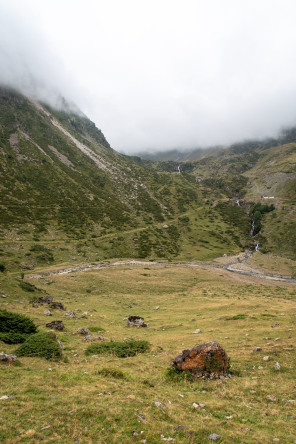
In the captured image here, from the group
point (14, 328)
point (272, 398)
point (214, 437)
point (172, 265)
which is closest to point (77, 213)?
point (172, 265)

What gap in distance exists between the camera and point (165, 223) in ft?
496

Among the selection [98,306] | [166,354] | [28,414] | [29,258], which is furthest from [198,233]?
[28,414]

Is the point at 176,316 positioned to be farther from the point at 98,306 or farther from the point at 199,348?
the point at 199,348

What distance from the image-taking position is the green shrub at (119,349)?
1543 cm

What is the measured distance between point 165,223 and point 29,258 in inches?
3732

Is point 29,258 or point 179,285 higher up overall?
point 29,258

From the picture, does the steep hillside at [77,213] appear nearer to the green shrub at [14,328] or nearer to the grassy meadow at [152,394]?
the green shrub at [14,328]

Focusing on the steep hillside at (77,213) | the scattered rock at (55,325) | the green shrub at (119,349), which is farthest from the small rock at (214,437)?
the steep hillside at (77,213)

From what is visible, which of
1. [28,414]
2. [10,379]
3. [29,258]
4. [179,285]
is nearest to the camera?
[28,414]

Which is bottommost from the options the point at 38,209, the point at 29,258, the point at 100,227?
the point at 29,258

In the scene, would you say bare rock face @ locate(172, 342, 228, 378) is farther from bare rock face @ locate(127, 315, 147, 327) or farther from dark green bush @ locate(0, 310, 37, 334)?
bare rock face @ locate(127, 315, 147, 327)

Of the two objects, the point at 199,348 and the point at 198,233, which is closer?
the point at 199,348

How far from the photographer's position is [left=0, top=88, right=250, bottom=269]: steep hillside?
88750mm

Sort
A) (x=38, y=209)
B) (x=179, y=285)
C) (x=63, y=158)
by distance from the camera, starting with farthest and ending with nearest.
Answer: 1. (x=63, y=158)
2. (x=38, y=209)
3. (x=179, y=285)
